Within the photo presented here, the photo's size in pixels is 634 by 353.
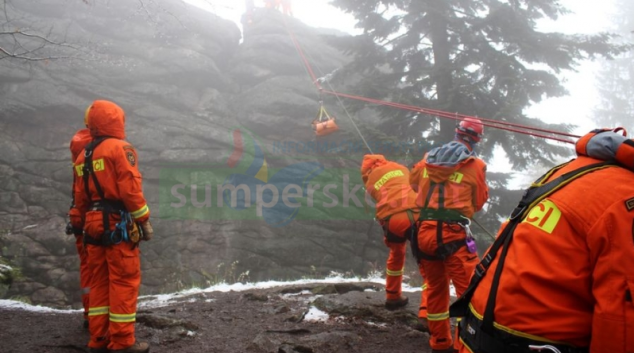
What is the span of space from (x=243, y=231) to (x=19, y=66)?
10448 millimetres

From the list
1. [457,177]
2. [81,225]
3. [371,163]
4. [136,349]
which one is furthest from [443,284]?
[81,225]

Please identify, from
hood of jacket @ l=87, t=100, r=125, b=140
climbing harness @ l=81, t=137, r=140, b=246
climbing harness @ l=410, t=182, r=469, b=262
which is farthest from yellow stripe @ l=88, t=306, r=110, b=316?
climbing harness @ l=410, t=182, r=469, b=262

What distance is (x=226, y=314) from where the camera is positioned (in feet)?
19.6

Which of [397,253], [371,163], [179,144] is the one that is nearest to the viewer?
[397,253]

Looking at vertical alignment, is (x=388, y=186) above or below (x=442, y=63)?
below

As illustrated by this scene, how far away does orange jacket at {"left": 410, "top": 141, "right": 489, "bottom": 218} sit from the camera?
4.03 meters

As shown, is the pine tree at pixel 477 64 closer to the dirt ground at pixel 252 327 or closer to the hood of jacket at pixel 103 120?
the dirt ground at pixel 252 327

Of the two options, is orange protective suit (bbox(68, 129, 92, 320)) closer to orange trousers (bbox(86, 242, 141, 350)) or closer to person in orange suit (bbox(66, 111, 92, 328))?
person in orange suit (bbox(66, 111, 92, 328))

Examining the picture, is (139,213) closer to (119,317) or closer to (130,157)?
(130,157)

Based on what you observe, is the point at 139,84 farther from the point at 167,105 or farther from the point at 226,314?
the point at 226,314

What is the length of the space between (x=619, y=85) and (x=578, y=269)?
4530 centimetres

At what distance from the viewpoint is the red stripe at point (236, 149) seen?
1475 cm

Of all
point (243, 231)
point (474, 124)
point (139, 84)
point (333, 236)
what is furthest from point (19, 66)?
point (474, 124)

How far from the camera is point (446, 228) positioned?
394cm
